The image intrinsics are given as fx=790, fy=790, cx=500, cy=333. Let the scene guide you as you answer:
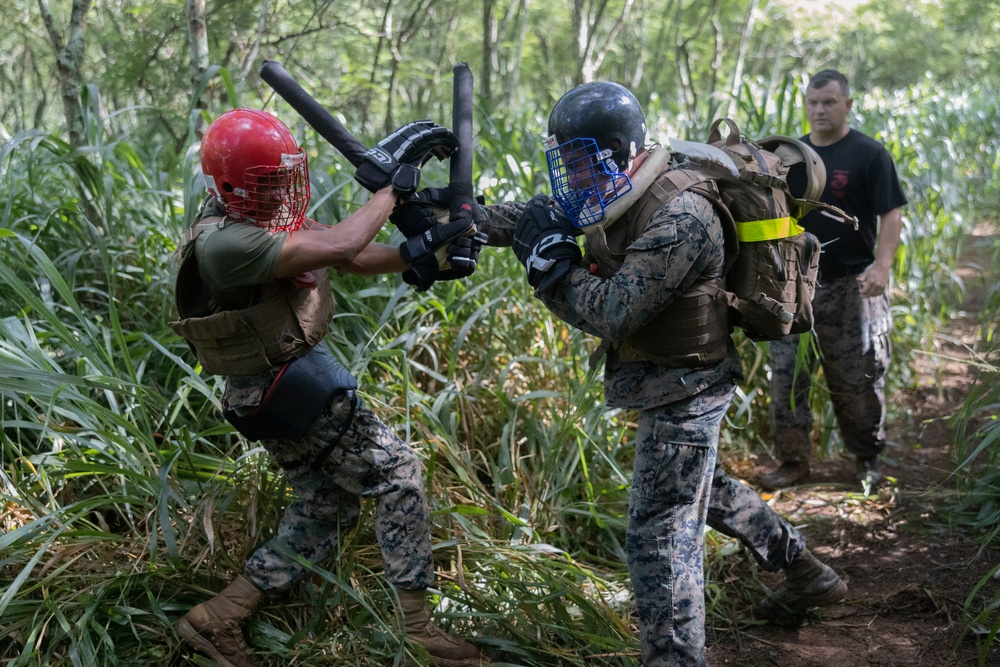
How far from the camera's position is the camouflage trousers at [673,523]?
2.19 m

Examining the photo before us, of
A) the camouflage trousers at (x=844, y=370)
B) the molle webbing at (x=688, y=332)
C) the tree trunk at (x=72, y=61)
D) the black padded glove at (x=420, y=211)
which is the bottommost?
the camouflage trousers at (x=844, y=370)

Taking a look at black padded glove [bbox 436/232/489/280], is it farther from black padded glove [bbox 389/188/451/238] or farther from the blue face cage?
the blue face cage

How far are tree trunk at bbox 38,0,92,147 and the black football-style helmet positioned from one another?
278 cm

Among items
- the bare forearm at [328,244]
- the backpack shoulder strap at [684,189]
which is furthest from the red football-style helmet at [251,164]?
the backpack shoulder strap at [684,189]

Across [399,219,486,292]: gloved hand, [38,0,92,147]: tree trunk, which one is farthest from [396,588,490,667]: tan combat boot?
[38,0,92,147]: tree trunk

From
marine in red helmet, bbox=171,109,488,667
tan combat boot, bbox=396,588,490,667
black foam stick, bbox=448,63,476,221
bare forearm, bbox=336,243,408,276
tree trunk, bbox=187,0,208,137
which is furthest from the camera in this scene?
tree trunk, bbox=187,0,208,137

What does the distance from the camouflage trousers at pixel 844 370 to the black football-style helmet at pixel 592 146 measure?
195 centimetres

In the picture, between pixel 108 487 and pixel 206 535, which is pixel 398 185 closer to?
pixel 206 535

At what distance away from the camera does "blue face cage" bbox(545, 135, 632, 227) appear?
2.16 metres

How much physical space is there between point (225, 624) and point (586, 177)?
1.69 m

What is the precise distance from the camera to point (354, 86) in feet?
27.5

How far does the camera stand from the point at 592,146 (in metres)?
2.17

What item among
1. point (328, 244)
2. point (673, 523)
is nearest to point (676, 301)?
point (673, 523)

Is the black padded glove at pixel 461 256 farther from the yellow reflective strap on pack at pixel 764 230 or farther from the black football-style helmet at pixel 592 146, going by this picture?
the yellow reflective strap on pack at pixel 764 230
